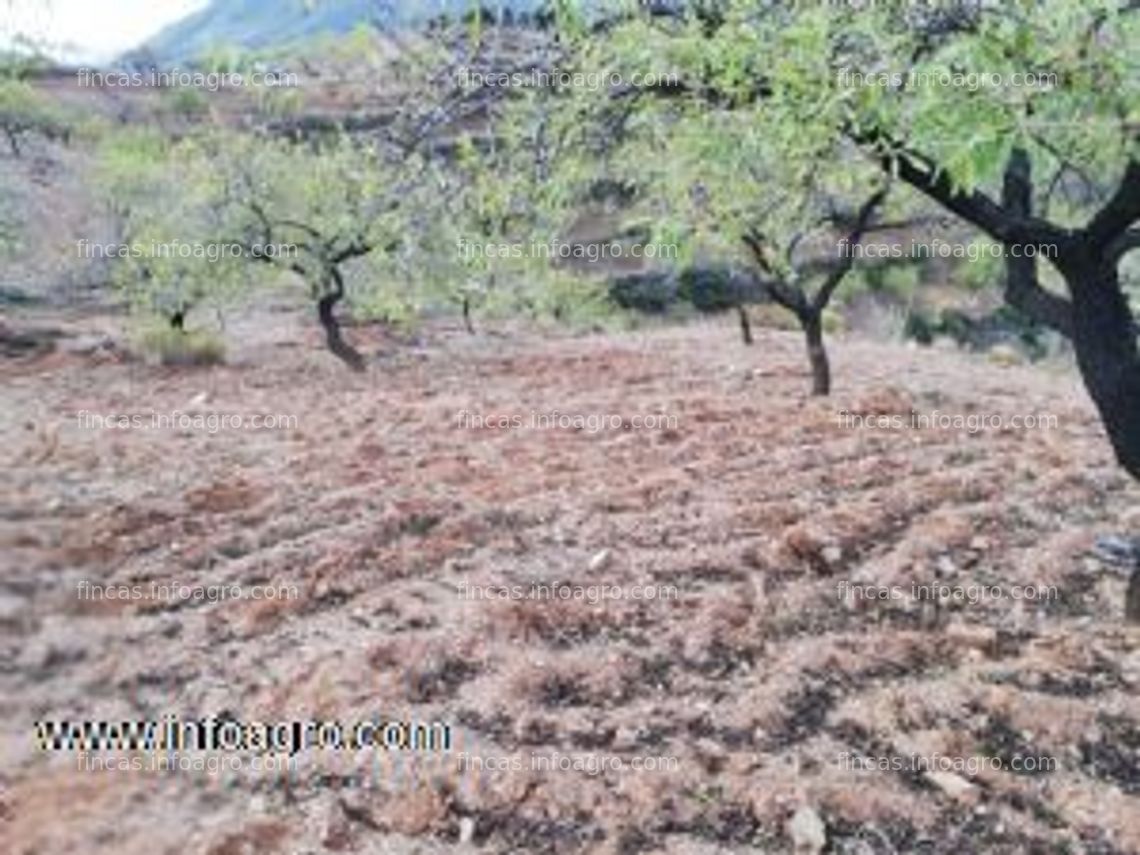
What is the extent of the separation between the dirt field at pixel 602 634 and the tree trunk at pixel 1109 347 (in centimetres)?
131

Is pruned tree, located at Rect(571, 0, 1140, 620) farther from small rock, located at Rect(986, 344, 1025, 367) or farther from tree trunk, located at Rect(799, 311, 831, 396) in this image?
small rock, located at Rect(986, 344, 1025, 367)

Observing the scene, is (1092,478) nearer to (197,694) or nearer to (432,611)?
(432,611)

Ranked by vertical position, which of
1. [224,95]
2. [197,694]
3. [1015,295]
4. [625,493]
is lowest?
[197,694]

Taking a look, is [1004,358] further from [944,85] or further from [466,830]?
[944,85]

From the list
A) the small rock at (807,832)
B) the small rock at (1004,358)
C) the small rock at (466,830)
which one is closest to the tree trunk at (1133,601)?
the small rock at (807,832)

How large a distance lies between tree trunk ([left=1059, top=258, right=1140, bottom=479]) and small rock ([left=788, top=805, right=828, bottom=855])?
3.37 meters

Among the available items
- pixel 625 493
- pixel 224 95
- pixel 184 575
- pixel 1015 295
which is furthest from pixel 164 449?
pixel 224 95

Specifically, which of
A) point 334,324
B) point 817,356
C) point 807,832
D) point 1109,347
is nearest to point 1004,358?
point 817,356

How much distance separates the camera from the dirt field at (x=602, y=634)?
6.49 m

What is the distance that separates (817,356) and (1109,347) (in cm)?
887

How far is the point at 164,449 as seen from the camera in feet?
50.2

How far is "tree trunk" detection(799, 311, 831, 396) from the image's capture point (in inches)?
667

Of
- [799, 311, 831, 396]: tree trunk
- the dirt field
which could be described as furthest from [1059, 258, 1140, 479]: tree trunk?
[799, 311, 831, 396]: tree trunk

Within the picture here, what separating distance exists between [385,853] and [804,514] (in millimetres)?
5351
